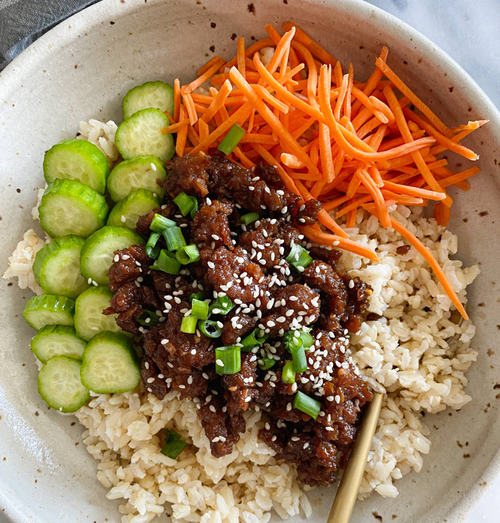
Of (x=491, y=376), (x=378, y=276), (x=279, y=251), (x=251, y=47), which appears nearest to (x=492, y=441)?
(x=491, y=376)

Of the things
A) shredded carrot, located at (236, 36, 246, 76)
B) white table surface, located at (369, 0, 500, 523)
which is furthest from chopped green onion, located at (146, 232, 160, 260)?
white table surface, located at (369, 0, 500, 523)

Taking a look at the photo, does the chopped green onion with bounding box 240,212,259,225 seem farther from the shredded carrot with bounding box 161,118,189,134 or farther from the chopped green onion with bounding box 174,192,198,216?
the shredded carrot with bounding box 161,118,189,134

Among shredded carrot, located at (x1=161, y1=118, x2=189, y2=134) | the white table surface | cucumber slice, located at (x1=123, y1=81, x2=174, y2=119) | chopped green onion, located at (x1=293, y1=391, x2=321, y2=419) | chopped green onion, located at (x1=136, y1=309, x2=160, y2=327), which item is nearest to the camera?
chopped green onion, located at (x1=293, y1=391, x2=321, y2=419)

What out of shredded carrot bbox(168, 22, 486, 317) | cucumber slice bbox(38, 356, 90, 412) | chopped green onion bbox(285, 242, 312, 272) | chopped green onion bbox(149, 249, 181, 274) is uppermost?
shredded carrot bbox(168, 22, 486, 317)

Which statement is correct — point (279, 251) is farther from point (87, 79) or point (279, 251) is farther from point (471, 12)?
point (471, 12)

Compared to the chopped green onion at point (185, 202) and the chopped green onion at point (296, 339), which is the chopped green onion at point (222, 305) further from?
the chopped green onion at point (185, 202)

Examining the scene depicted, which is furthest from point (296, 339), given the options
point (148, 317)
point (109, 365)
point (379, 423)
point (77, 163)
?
point (77, 163)

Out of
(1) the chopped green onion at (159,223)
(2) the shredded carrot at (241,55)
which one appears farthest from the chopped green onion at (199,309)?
(2) the shredded carrot at (241,55)
